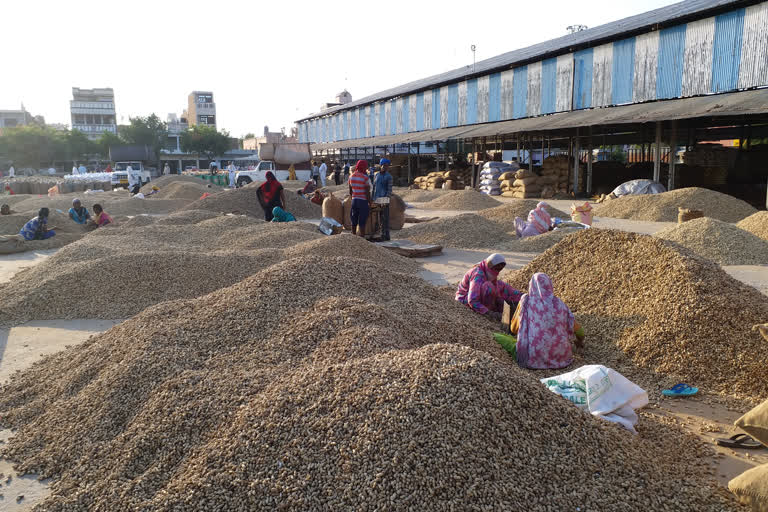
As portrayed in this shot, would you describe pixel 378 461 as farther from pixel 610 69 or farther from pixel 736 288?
pixel 610 69

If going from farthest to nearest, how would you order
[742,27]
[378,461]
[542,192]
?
[542,192], [742,27], [378,461]

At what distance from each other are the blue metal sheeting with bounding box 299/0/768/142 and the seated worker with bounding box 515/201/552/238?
7584mm

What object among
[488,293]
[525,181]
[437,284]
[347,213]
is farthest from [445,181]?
[488,293]

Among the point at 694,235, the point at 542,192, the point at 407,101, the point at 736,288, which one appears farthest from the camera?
the point at 407,101

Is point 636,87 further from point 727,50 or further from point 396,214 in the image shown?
point 396,214

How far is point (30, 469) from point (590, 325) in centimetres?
401

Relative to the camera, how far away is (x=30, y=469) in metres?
2.74

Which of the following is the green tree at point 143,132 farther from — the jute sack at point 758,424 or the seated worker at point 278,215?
the jute sack at point 758,424

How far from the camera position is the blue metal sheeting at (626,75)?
42.9 ft

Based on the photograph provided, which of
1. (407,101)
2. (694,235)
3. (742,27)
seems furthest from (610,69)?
(407,101)

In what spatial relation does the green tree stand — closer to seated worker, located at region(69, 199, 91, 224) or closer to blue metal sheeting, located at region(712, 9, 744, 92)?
seated worker, located at region(69, 199, 91, 224)

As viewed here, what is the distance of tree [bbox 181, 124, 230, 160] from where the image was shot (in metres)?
50.4

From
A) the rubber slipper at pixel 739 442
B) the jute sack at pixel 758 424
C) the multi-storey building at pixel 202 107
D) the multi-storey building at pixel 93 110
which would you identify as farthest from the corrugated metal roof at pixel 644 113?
the multi-storey building at pixel 202 107

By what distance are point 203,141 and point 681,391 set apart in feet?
170
